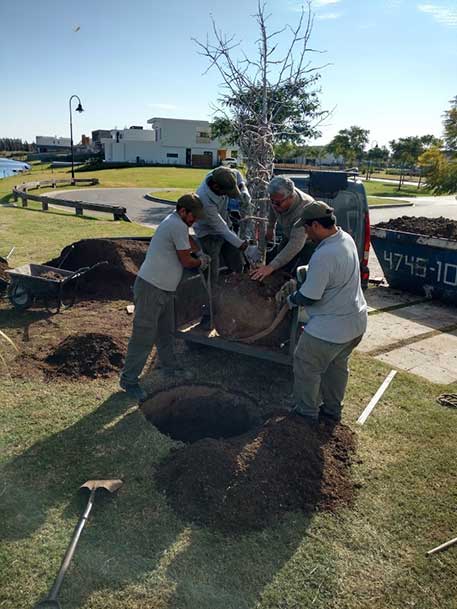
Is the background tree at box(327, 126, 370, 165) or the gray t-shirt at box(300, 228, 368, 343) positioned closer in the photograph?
the gray t-shirt at box(300, 228, 368, 343)

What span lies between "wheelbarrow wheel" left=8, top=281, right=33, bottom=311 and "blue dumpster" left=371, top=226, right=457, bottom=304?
6375 mm

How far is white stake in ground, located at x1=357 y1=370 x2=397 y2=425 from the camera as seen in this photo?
453 centimetres

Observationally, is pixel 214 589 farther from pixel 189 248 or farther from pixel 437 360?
pixel 437 360

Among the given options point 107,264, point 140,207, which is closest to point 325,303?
point 107,264

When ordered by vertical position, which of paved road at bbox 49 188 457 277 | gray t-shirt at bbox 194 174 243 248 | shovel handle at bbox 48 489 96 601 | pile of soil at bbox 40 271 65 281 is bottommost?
shovel handle at bbox 48 489 96 601

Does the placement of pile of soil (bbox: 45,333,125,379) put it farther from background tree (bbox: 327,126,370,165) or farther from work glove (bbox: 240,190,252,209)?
background tree (bbox: 327,126,370,165)

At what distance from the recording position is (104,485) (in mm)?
3283

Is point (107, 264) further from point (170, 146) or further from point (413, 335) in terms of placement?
point (170, 146)

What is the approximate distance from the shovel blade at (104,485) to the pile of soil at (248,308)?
6.59 ft

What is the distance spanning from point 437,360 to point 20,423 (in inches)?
193

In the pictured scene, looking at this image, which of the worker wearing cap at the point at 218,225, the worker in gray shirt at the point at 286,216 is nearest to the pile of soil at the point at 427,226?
the worker wearing cap at the point at 218,225

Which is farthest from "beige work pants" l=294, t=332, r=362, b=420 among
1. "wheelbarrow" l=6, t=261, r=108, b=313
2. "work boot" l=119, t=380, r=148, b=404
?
"wheelbarrow" l=6, t=261, r=108, b=313

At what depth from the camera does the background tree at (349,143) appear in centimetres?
5459

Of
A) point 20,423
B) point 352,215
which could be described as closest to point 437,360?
point 352,215
